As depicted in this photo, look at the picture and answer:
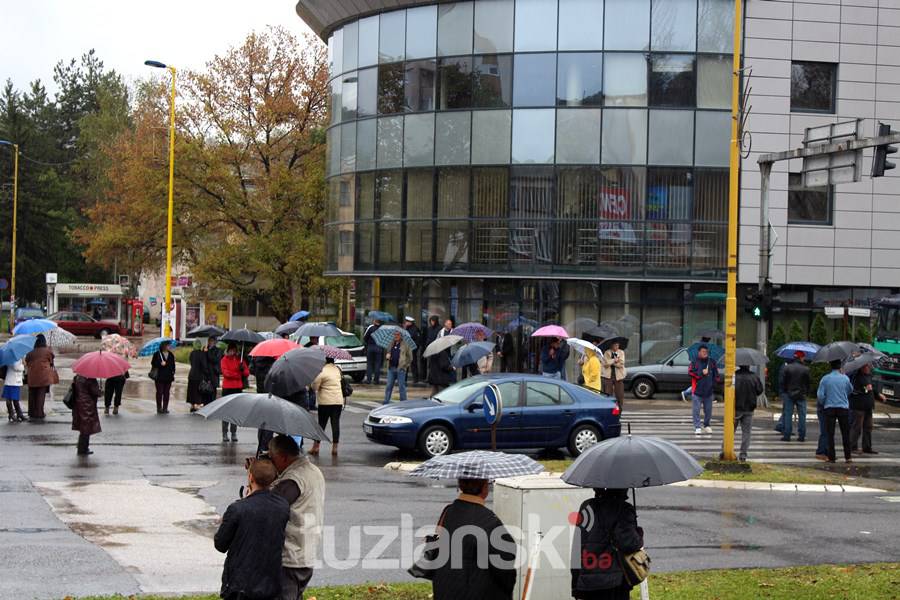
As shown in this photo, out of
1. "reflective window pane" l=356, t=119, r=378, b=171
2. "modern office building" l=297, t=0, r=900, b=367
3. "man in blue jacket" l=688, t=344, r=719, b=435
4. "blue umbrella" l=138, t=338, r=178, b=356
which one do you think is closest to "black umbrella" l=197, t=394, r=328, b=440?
"man in blue jacket" l=688, t=344, r=719, b=435

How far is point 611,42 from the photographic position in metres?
35.4

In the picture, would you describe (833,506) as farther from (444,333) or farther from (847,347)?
(444,333)

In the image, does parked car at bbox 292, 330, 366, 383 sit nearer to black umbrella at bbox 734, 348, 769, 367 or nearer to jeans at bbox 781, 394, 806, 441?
jeans at bbox 781, 394, 806, 441

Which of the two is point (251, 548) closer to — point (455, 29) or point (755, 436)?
point (755, 436)

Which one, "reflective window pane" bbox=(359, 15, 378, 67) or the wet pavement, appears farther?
"reflective window pane" bbox=(359, 15, 378, 67)

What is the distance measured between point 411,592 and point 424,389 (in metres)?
25.3

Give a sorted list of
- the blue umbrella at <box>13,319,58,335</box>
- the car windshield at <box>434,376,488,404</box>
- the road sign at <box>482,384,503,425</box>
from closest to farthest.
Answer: the road sign at <box>482,384,503,425</box> < the car windshield at <box>434,376,488,404</box> < the blue umbrella at <box>13,319,58,335</box>

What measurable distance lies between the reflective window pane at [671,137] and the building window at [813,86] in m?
3.82

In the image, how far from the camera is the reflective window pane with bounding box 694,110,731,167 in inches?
1394

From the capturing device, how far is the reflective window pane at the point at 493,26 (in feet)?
118

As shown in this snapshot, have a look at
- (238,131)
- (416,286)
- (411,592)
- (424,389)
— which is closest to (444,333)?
(424,389)

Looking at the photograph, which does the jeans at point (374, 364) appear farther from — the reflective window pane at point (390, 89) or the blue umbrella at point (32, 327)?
the blue umbrella at point (32, 327)

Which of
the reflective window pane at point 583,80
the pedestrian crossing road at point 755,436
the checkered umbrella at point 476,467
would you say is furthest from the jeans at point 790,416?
the checkered umbrella at point 476,467

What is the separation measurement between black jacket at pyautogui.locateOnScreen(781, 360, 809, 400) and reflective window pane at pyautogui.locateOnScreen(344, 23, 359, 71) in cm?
2159
